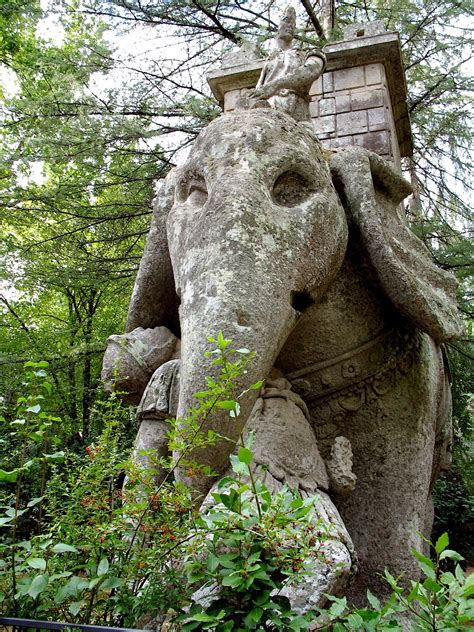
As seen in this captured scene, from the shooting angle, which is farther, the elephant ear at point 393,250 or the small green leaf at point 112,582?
the elephant ear at point 393,250

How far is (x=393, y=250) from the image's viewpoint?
1973 millimetres

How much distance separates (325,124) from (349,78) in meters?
0.40

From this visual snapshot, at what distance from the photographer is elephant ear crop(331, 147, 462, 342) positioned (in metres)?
1.92

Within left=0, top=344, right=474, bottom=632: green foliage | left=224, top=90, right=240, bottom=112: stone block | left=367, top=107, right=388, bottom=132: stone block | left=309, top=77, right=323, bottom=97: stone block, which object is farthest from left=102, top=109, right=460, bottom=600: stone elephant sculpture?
left=224, top=90, right=240, bottom=112: stone block

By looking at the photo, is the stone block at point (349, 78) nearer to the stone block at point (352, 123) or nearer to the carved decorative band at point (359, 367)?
the stone block at point (352, 123)

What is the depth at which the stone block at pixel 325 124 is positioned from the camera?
4074mm

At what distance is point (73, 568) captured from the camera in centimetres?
126

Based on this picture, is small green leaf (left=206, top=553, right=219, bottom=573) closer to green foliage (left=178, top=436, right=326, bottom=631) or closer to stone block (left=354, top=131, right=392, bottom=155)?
green foliage (left=178, top=436, right=326, bottom=631)

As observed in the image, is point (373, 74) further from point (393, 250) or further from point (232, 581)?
point (232, 581)

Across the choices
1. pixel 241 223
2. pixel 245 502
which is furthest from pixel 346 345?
pixel 245 502

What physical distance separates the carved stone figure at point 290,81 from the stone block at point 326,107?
146 centimetres

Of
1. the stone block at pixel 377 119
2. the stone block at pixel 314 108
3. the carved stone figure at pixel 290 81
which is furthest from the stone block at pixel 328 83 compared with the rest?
the carved stone figure at pixel 290 81

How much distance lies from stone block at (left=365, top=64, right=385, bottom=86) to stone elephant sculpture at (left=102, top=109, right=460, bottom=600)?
2.16m

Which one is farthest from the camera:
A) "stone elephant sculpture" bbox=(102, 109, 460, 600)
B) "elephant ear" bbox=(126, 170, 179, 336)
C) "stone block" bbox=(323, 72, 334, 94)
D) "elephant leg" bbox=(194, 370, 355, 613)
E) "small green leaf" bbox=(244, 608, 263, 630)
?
"stone block" bbox=(323, 72, 334, 94)
